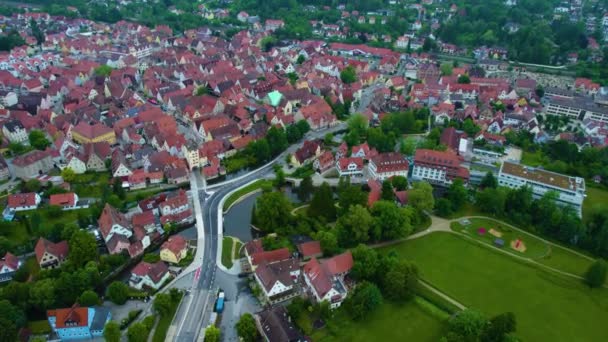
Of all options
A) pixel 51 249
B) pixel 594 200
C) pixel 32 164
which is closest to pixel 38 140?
pixel 32 164

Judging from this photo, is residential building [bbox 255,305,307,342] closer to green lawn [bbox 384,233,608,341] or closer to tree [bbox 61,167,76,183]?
green lawn [bbox 384,233,608,341]

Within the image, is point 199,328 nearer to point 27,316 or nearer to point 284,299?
point 284,299

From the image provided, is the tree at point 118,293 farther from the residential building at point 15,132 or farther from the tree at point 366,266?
the residential building at point 15,132

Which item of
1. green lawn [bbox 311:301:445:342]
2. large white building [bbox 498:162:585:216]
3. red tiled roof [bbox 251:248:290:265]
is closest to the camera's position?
green lawn [bbox 311:301:445:342]

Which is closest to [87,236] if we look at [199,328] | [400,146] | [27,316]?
[27,316]

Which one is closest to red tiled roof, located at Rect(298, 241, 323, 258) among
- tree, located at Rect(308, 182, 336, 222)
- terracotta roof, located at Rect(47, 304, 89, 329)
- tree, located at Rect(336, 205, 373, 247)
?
tree, located at Rect(336, 205, 373, 247)
